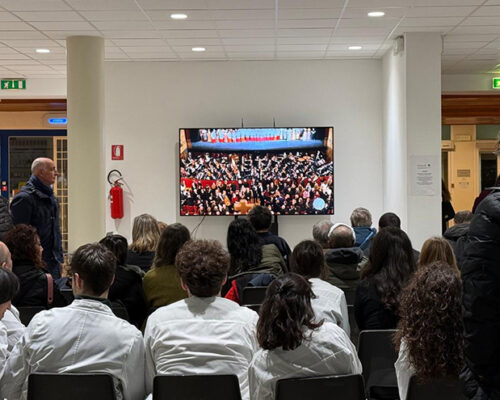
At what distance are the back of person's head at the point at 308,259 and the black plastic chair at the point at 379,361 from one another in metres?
0.67

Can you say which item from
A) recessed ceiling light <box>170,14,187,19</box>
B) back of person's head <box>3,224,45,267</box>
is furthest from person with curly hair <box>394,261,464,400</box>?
recessed ceiling light <box>170,14,187,19</box>

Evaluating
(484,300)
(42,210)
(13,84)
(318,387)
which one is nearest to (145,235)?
(42,210)

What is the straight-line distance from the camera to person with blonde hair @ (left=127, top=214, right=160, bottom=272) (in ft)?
18.0

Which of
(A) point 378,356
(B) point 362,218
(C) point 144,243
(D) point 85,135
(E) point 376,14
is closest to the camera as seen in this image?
(A) point 378,356

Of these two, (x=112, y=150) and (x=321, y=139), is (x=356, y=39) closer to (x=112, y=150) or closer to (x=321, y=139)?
(x=321, y=139)

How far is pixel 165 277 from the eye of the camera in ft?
14.5

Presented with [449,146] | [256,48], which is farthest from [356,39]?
[449,146]

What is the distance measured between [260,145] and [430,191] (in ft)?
8.32

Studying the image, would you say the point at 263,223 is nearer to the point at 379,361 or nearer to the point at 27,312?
the point at 27,312

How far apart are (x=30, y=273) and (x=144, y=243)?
1.37 metres

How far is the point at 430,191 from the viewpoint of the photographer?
8406mm

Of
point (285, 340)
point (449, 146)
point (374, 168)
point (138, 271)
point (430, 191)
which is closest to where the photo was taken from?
point (285, 340)

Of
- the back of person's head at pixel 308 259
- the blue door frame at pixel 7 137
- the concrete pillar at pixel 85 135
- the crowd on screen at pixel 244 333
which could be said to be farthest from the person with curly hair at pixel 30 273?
the blue door frame at pixel 7 137

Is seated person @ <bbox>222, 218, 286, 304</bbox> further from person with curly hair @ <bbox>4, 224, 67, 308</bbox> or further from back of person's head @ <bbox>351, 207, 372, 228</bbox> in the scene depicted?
back of person's head @ <bbox>351, 207, 372, 228</bbox>
